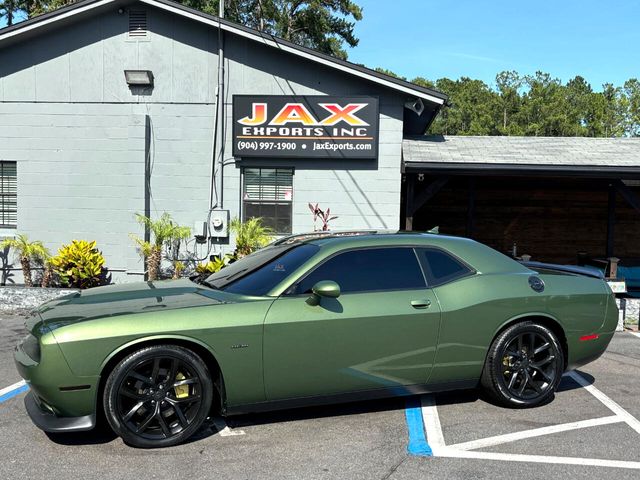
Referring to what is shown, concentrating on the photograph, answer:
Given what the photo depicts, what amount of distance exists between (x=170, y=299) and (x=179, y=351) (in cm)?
52

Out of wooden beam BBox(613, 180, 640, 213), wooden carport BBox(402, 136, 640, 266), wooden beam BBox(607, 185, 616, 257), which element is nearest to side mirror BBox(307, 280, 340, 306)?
wooden beam BBox(613, 180, 640, 213)

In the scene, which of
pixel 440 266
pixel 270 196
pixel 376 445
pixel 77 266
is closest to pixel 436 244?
pixel 440 266

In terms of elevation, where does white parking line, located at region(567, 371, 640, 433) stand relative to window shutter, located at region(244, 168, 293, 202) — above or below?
below

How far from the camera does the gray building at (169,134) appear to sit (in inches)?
416

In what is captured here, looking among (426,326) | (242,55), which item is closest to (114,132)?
(242,55)

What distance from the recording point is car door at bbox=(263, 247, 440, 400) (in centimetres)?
400

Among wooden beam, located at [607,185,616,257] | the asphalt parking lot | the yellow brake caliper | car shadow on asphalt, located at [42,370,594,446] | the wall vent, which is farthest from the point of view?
wooden beam, located at [607,185,616,257]

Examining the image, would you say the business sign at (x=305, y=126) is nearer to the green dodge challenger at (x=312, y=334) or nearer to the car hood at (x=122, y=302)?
the green dodge challenger at (x=312, y=334)

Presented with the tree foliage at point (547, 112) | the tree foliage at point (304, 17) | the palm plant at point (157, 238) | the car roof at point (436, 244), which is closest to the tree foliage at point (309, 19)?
the tree foliage at point (304, 17)

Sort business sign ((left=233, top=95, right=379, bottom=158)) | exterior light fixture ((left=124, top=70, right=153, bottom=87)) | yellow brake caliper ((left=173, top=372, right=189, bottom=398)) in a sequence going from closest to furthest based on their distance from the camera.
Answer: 1. yellow brake caliper ((left=173, top=372, right=189, bottom=398))
2. business sign ((left=233, top=95, right=379, bottom=158))
3. exterior light fixture ((left=124, top=70, right=153, bottom=87))

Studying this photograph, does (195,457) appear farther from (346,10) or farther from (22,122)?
(346,10)

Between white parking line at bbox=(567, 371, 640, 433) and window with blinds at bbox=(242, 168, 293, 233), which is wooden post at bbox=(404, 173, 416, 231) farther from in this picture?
white parking line at bbox=(567, 371, 640, 433)

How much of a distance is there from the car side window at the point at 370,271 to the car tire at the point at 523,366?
2.85 feet

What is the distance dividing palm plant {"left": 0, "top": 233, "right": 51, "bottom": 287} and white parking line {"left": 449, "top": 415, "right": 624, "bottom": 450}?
8.84 meters
